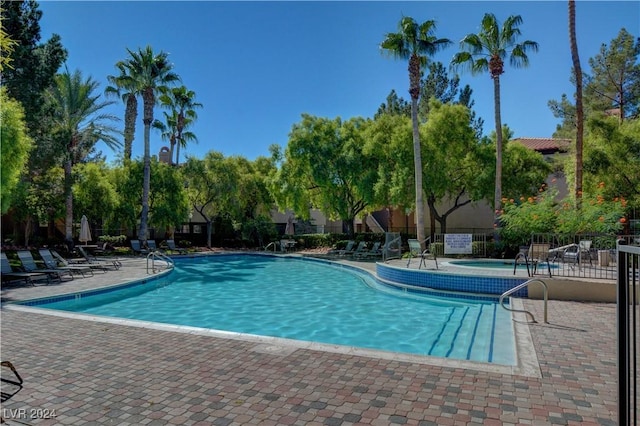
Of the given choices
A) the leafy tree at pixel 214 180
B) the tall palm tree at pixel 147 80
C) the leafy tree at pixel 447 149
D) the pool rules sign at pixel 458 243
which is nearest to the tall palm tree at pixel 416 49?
the pool rules sign at pixel 458 243

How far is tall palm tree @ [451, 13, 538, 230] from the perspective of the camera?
A: 19719 mm

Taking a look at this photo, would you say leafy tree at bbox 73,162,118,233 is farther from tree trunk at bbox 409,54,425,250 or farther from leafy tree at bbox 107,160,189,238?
tree trunk at bbox 409,54,425,250

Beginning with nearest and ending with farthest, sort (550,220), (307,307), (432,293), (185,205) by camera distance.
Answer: (307,307)
(432,293)
(550,220)
(185,205)

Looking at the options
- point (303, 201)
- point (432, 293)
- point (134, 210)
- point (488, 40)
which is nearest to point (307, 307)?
point (432, 293)

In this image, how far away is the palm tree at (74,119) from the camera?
72.9ft

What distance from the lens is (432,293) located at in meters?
11.9

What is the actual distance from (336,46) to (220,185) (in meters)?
14.0

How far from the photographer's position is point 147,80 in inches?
1008

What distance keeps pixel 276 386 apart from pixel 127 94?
1097 inches

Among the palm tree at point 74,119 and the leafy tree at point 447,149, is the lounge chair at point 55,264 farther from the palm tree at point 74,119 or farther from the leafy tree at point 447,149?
the leafy tree at point 447,149

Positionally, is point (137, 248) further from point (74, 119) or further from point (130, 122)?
point (130, 122)

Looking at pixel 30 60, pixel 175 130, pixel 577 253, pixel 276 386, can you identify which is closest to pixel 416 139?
pixel 577 253

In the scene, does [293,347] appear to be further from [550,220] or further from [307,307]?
[550,220]

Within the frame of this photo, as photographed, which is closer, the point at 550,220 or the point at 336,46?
the point at 550,220
